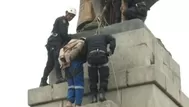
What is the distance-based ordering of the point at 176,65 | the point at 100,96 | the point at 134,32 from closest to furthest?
the point at 100,96
the point at 134,32
the point at 176,65

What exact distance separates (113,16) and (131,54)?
1548 millimetres

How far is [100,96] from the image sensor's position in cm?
1234

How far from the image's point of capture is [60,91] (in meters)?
13.4

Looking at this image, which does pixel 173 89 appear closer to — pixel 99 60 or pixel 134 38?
pixel 134 38

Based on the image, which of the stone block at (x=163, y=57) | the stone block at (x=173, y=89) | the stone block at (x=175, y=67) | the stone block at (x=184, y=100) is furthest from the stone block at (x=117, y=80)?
the stone block at (x=184, y=100)

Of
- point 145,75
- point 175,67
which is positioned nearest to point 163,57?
point 175,67

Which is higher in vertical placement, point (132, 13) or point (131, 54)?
point (132, 13)

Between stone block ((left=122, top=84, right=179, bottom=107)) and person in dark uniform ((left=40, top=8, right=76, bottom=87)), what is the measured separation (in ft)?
5.23

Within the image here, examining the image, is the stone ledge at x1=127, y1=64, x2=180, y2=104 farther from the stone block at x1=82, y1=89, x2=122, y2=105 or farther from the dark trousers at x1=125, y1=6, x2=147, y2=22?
the dark trousers at x1=125, y1=6, x2=147, y2=22

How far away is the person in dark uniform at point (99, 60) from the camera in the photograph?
12375 millimetres

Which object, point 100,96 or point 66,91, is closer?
point 100,96

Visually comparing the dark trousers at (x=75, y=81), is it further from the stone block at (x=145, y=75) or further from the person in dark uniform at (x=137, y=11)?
the person in dark uniform at (x=137, y=11)

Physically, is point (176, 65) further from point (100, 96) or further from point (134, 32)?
point (100, 96)

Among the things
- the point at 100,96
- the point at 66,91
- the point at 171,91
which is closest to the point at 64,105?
the point at 66,91
